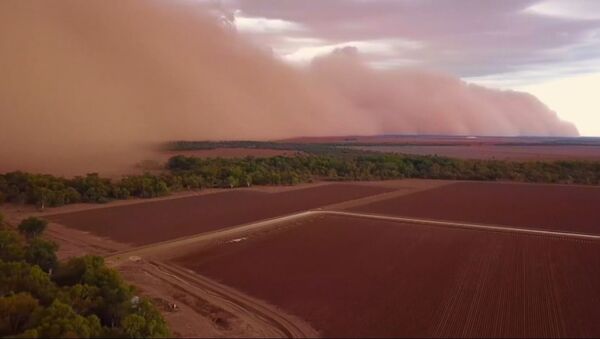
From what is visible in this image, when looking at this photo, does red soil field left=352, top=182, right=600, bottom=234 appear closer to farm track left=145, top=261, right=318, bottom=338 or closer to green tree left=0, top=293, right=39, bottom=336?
farm track left=145, top=261, right=318, bottom=338

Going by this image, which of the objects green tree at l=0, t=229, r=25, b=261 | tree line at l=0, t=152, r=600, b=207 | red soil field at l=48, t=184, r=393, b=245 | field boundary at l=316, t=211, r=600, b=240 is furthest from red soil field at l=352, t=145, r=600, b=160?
green tree at l=0, t=229, r=25, b=261

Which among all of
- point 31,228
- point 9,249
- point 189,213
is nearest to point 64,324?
point 9,249

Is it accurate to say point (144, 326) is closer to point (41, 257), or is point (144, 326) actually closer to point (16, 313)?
point (16, 313)

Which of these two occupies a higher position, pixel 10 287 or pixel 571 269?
pixel 10 287

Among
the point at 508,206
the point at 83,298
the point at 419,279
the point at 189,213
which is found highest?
the point at 83,298

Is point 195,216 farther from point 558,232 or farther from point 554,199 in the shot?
point 554,199

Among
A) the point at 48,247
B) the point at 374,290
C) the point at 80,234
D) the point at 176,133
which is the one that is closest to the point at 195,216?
the point at 80,234

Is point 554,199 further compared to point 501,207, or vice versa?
point 554,199

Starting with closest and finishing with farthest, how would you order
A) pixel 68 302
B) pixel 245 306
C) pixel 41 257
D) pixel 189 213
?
pixel 68 302, pixel 245 306, pixel 41 257, pixel 189 213
